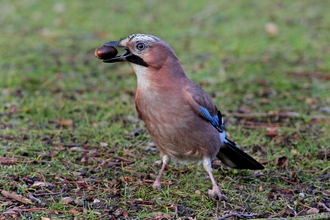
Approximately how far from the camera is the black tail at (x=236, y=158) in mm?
4117

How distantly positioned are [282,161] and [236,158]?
0.47 meters

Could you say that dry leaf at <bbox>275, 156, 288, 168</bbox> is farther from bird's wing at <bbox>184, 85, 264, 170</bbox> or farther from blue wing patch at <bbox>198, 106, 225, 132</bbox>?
blue wing patch at <bbox>198, 106, 225, 132</bbox>

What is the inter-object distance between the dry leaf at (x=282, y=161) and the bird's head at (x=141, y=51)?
1314mm

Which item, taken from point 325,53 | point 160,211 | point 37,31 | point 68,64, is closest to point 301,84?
point 325,53

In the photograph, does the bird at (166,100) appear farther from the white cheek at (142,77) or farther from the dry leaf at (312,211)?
the dry leaf at (312,211)

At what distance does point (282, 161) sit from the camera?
4.42 m

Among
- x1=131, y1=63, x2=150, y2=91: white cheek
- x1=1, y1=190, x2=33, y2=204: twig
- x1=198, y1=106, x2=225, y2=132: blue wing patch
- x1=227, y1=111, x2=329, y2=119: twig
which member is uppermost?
x1=131, y1=63, x2=150, y2=91: white cheek

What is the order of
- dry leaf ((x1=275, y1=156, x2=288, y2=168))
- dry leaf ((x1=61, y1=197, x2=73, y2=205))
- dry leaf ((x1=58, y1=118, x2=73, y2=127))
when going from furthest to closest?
1. dry leaf ((x1=58, y1=118, x2=73, y2=127))
2. dry leaf ((x1=275, y1=156, x2=288, y2=168))
3. dry leaf ((x1=61, y1=197, x2=73, y2=205))

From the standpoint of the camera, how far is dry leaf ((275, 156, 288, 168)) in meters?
4.37

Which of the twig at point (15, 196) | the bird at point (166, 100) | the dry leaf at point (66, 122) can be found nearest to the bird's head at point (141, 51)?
the bird at point (166, 100)

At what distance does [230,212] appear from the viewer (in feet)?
11.7

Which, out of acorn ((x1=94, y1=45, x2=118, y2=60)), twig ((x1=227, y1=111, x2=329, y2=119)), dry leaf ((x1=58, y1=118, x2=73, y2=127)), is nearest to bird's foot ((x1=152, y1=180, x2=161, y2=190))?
acorn ((x1=94, y1=45, x2=118, y2=60))

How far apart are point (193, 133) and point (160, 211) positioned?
0.58 m

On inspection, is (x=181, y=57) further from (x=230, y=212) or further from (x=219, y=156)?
(x=230, y=212)
